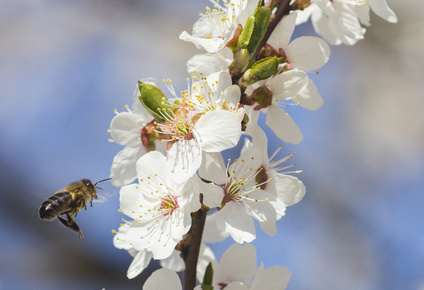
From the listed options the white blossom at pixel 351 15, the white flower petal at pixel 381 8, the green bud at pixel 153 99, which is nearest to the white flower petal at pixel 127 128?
the green bud at pixel 153 99

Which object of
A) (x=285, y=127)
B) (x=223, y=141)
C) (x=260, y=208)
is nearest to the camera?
(x=223, y=141)

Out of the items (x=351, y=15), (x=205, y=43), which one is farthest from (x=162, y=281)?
(x=351, y=15)

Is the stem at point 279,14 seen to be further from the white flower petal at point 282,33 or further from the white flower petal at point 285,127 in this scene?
the white flower petal at point 285,127

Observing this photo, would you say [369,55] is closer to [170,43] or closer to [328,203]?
[328,203]

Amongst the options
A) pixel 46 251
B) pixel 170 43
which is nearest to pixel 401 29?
pixel 170 43

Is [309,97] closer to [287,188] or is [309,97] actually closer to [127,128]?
[287,188]

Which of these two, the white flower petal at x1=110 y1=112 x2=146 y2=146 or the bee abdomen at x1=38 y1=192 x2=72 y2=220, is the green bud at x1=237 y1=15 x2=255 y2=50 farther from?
the bee abdomen at x1=38 y1=192 x2=72 y2=220
